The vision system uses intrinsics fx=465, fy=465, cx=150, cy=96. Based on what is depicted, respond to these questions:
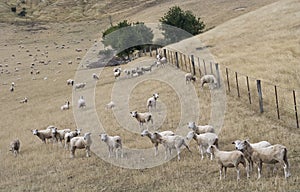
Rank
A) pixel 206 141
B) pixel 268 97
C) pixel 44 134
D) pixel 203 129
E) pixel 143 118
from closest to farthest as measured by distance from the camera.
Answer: pixel 206 141, pixel 203 129, pixel 143 118, pixel 44 134, pixel 268 97

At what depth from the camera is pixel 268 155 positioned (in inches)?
540

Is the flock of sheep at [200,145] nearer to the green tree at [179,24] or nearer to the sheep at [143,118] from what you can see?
the sheep at [143,118]

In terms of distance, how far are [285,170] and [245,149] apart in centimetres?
154

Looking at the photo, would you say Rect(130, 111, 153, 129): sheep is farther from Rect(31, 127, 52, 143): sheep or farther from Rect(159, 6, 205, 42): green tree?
Rect(159, 6, 205, 42): green tree

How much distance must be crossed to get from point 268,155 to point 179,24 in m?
57.4

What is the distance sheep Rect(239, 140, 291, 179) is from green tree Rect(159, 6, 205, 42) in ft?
183

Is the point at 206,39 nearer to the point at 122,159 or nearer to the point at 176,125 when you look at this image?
the point at 176,125

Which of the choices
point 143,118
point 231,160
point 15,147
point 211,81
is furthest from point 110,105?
point 231,160

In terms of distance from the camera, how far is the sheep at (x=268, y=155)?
527 inches

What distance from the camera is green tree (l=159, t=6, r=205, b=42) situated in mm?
69062

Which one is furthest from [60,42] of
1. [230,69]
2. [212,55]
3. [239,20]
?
[230,69]

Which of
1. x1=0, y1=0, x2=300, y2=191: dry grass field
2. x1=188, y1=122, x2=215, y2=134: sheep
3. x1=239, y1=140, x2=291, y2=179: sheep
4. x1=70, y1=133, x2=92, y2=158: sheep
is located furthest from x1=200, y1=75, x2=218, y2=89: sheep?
x1=239, y1=140, x2=291, y2=179: sheep

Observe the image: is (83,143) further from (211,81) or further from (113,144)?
(211,81)

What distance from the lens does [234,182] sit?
1358 centimetres
